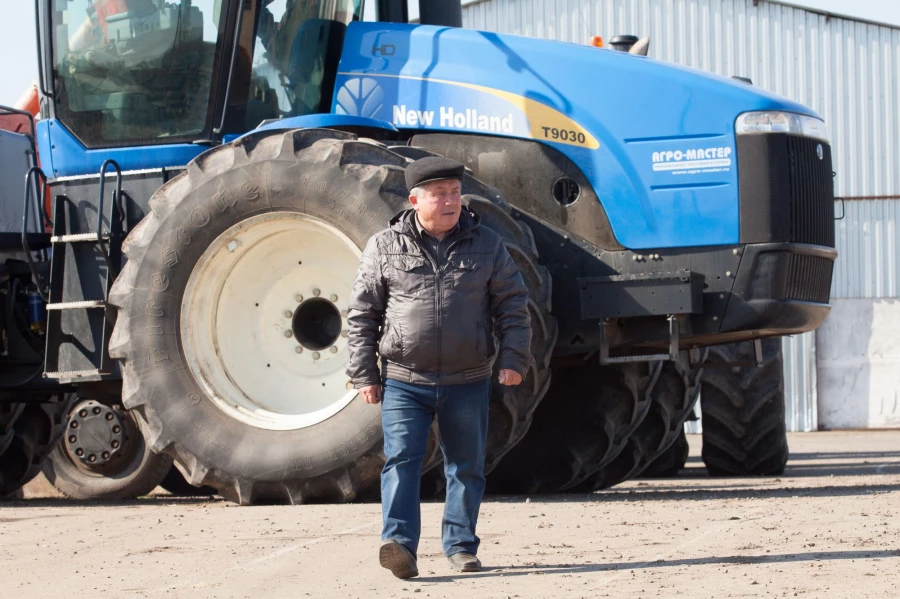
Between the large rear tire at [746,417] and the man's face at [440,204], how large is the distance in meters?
6.28

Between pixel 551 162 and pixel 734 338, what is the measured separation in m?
1.43

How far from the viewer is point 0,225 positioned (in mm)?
9773

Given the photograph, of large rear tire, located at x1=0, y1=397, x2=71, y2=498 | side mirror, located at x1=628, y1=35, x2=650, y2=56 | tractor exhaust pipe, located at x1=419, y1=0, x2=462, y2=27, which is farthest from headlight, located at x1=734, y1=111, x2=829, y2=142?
large rear tire, located at x1=0, y1=397, x2=71, y2=498

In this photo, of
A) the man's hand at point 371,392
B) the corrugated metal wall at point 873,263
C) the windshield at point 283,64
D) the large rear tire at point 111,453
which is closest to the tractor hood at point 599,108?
the windshield at point 283,64

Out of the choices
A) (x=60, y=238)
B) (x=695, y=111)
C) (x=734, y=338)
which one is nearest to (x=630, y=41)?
(x=695, y=111)

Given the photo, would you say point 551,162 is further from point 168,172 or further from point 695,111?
point 168,172

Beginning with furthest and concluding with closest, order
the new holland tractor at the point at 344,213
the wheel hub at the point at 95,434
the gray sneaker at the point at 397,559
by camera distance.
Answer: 1. the wheel hub at the point at 95,434
2. the new holland tractor at the point at 344,213
3. the gray sneaker at the point at 397,559

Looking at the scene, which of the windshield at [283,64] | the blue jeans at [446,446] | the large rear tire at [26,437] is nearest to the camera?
the blue jeans at [446,446]

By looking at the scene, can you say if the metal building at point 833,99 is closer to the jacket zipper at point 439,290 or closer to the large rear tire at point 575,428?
the large rear tire at point 575,428

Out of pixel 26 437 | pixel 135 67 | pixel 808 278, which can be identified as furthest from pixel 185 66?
pixel 808 278

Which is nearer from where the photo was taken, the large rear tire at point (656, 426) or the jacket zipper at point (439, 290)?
the jacket zipper at point (439, 290)

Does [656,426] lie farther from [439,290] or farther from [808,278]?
[439,290]

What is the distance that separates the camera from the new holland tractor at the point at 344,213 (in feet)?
24.5

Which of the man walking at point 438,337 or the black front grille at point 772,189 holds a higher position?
the black front grille at point 772,189
